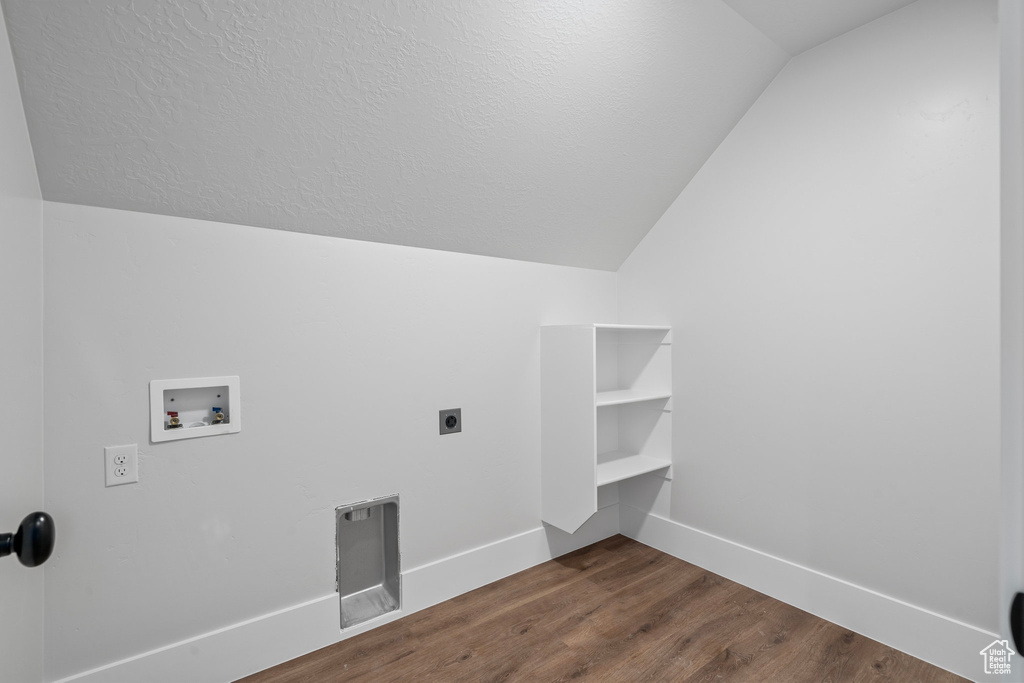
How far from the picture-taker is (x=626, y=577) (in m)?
2.31

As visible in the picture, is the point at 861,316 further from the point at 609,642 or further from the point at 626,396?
the point at 609,642

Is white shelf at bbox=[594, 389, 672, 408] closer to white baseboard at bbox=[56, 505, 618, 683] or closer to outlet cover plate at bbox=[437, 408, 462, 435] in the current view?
outlet cover plate at bbox=[437, 408, 462, 435]

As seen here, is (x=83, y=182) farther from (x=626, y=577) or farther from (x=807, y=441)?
(x=807, y=441)

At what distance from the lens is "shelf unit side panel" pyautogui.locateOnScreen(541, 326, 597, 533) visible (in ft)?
7.27

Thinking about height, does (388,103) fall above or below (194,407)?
above

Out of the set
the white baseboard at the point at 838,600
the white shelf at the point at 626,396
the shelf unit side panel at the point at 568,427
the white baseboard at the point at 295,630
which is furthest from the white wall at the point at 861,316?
the white baseboard at the point at 295,630

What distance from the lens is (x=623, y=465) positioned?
252 centimetres

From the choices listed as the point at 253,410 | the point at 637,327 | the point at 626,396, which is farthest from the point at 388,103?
the point at 626,396

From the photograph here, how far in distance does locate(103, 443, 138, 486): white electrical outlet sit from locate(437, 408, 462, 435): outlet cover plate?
105 cm

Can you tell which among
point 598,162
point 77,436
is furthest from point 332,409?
point 598,162

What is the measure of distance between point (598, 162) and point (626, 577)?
6.31 ft

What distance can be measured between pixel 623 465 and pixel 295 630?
1.62 m

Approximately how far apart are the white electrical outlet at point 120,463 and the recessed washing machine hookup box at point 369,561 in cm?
71

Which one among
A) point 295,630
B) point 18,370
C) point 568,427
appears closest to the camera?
point 18,370
